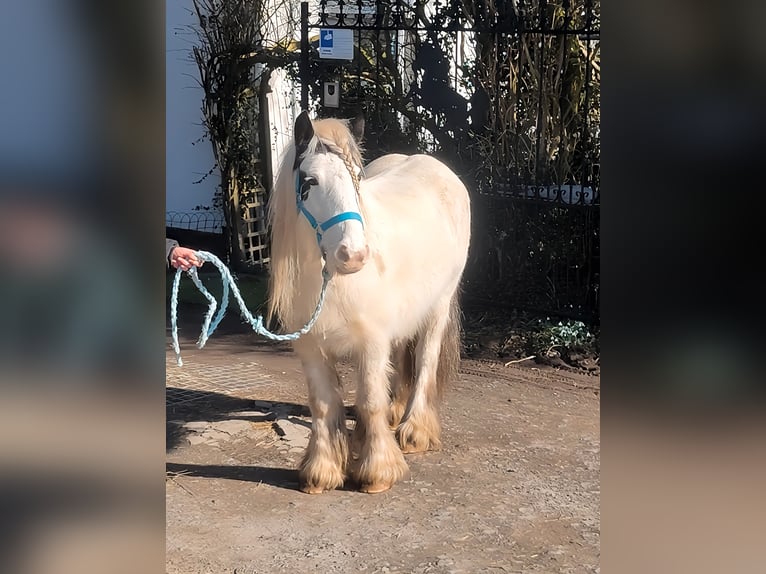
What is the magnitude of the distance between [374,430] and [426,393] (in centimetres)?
65

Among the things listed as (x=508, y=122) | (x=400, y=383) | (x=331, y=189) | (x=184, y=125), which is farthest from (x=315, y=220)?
(x=184, y=125)

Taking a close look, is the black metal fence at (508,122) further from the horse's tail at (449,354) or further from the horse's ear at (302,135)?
the horse's ear at (302,135)

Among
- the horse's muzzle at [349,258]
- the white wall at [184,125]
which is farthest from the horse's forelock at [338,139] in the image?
the white wall at [184,125]

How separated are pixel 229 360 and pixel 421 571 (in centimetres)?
311

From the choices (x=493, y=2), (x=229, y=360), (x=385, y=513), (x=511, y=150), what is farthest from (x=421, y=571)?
(x=493, y=2)

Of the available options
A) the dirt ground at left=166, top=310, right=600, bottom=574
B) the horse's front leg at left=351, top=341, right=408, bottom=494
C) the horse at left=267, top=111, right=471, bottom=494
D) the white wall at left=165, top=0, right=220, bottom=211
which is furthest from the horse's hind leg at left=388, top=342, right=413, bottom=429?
the white wall at left=165, top=0, right=220, bottom=211

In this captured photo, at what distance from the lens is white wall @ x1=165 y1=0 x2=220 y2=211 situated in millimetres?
8578

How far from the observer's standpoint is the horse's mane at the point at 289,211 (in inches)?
127

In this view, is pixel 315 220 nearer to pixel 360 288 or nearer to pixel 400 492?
pixel 360 288

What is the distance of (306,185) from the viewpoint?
314 centimetres

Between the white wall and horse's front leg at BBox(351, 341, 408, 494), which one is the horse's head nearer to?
horse's front leg at BBox(351, 341, 408, 494)
